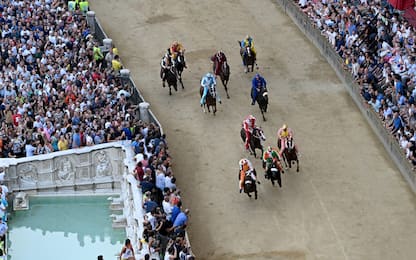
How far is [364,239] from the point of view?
33.0m

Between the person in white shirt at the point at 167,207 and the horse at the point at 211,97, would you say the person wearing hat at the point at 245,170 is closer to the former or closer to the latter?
the person in white shirt at the point at 167,207

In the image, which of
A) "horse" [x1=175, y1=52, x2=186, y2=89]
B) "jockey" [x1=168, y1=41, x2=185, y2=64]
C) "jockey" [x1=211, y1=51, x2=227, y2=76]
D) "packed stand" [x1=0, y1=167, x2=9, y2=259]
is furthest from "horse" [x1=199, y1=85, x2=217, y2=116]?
"packed stand" [x1=0, y1=167, x2=9, y2=259]

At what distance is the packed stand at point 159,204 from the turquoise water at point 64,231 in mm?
2394

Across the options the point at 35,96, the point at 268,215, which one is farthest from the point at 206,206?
the point at 35,96

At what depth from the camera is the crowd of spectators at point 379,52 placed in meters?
38.0

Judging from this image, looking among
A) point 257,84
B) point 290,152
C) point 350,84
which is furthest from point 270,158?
point 350,84

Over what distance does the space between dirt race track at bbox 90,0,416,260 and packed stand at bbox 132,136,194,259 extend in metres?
1.20

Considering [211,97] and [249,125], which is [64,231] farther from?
[211,97]

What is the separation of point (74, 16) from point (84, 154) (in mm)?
11929

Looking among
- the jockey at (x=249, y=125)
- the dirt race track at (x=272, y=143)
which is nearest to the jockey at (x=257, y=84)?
the dirt race track at (x=272, y=143)

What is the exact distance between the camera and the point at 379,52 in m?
42.2

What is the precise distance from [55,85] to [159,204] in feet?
31.5

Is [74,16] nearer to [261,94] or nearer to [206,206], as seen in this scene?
[261,94]

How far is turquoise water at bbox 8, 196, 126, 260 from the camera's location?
36.0 meters
